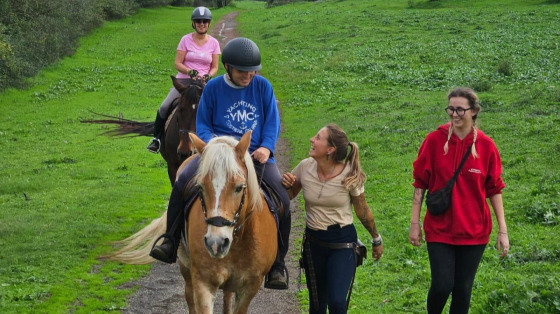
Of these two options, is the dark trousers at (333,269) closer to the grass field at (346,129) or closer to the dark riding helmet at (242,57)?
the dark riding helmet at (242,57)

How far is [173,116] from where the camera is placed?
12.0m

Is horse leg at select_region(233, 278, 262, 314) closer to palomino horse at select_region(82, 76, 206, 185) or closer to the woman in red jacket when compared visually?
the woman in red jacket

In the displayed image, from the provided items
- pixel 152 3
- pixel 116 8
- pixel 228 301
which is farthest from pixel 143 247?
pixel 152 3

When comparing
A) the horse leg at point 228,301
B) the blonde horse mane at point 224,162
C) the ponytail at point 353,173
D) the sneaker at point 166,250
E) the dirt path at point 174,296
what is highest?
the blonde horse mane at point 224,162

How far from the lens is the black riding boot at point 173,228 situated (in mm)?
6750

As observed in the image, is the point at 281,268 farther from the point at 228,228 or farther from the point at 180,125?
the point at 180,125

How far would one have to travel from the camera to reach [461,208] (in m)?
6.19

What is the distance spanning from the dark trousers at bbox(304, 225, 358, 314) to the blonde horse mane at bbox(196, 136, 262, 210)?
0.99 metres

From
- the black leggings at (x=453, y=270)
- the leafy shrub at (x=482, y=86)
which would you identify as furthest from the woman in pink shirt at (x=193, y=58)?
the leafy shrub at (x=482, y=86)

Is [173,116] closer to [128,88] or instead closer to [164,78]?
[128,88]

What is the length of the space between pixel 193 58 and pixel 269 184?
631 centimetres

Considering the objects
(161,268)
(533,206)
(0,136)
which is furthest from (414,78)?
(161,268)

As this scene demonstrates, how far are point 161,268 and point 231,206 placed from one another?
5.26 m

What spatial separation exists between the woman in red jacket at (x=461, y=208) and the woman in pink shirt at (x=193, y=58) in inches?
262
